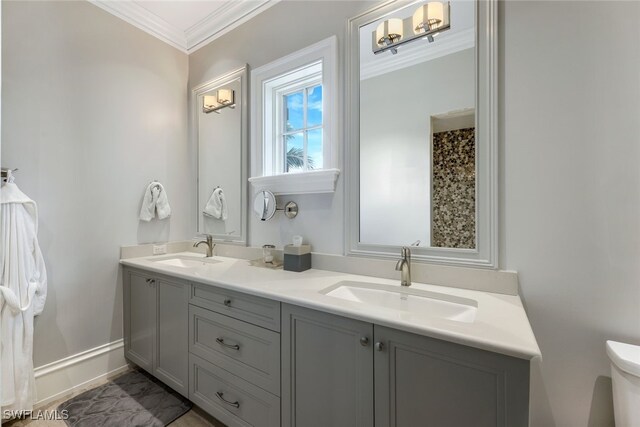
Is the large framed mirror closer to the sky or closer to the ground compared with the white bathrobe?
closer to the sky

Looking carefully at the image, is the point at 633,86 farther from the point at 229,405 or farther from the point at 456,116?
the point at 229,405

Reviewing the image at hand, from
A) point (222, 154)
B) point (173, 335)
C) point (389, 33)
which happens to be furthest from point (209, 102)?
point (173, 335)

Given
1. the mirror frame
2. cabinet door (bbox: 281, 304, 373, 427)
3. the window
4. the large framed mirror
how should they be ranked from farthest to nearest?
the large framed mirror, the window, the mirror frame, cabinet door (bbox: 281, 304, 373, 427)

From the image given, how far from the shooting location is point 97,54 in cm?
201

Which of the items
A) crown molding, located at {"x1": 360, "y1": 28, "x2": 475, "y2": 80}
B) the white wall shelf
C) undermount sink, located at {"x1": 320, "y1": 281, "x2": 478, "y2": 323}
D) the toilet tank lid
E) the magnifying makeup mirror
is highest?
crown molding, located at {"x1": 360, "y1": 28, "x2": 475, "y2": 80}

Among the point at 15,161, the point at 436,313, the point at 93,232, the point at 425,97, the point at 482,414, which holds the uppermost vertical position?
the point at 425,97

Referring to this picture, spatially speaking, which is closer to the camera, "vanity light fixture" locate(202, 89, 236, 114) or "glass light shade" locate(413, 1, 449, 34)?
"glass light shade" locate(413, 1, 449, 34)

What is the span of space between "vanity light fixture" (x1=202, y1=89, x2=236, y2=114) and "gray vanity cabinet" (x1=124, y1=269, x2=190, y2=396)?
4.67 ft

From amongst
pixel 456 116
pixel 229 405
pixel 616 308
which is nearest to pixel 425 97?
pixel 456 116

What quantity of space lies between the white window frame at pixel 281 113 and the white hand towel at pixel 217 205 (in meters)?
0.43

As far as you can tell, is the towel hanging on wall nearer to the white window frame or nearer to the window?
the white window frame

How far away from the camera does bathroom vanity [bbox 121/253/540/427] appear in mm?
832

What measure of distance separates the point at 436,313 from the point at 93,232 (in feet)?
7.58

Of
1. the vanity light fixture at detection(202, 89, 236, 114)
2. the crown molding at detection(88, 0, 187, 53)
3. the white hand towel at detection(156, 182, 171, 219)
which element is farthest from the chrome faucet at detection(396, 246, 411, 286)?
the crown molding at detection(88, 0, 187, 53)
